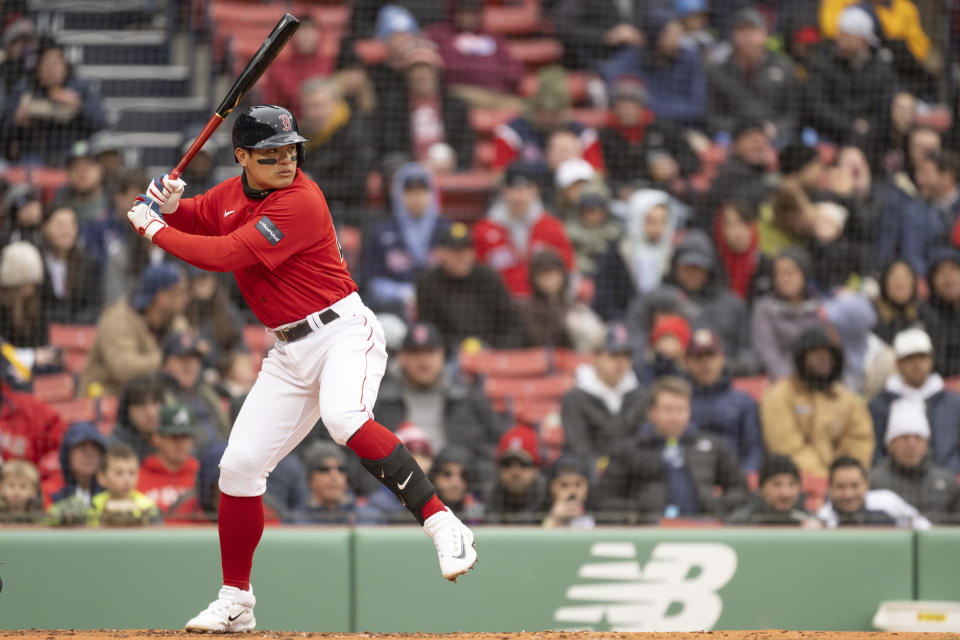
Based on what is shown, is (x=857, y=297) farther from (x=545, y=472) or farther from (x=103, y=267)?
(x=103, y=267)

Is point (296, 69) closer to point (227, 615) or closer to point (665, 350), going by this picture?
point (665, 350)

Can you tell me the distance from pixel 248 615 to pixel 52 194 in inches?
167

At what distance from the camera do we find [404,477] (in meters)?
4.26

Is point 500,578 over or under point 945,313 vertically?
under

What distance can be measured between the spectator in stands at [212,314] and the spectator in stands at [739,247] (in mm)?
2837

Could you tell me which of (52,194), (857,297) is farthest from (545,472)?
(52,194)

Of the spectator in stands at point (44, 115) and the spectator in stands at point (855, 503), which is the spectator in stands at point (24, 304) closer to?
the spectator in stands at point (44, 115)

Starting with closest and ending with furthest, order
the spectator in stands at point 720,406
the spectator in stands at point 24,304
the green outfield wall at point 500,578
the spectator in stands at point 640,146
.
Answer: the green outfield wall at point 500,578 < the spectator in stands at point 720,406 < the spectator in stands at point 24,304 < the spectator in stands at point 640,146

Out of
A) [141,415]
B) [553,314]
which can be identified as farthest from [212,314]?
[553,314]

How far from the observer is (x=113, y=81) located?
32.2 ft

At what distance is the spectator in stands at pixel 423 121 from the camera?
352 inches

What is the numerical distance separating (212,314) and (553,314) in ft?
6.10

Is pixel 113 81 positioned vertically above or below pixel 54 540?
above

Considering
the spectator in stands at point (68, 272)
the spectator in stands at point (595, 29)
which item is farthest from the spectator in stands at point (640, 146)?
the spectator in stands at point (68, 272)
